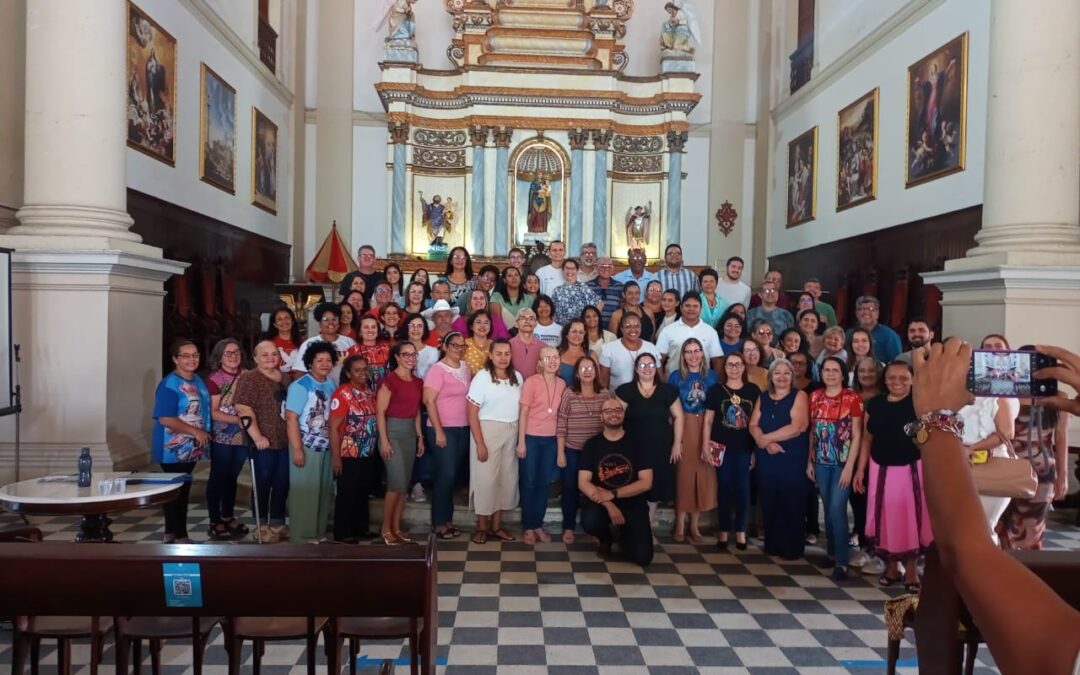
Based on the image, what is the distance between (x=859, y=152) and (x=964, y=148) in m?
2.59

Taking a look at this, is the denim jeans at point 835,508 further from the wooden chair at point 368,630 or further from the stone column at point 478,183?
the stone column at point 478,183

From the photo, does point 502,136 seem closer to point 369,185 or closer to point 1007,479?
point 369,185

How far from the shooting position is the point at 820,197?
12188 mm

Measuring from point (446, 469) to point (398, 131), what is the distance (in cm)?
957

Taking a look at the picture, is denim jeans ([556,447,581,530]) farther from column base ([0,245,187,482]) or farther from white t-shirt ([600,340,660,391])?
column base ([0,245,187,482])

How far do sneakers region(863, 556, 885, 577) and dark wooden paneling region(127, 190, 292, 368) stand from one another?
7193 millimetres

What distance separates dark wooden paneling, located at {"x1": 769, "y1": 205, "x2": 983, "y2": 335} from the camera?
8.45m

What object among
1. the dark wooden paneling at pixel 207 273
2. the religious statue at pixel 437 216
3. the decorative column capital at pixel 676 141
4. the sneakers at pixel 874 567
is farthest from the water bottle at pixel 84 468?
the decorative column capital at pixel 676 141

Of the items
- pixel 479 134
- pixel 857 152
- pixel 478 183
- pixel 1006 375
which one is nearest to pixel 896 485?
pixel 1006 375

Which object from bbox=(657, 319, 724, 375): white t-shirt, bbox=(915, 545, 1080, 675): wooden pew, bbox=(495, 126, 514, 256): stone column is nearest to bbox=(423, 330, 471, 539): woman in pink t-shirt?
bbox=(657, 319, 724, 375): white t-shirt

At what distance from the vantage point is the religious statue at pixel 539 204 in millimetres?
14016

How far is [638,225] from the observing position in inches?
562

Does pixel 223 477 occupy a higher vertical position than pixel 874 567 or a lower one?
higher

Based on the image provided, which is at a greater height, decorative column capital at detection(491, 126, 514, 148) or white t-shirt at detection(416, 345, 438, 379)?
decorative column capital at detection(491, 126, 514, 148)
